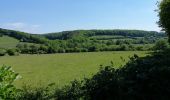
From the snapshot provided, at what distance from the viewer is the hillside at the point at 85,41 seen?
127 m

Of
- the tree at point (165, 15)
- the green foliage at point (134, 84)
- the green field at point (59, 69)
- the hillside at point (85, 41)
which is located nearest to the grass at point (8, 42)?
the hillside at point (85, 41)

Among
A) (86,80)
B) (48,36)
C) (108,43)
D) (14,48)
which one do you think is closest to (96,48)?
(108,43)

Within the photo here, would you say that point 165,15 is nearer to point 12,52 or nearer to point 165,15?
point 165,15

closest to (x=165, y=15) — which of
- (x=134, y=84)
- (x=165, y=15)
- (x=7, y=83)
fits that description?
(x=165, y=15)

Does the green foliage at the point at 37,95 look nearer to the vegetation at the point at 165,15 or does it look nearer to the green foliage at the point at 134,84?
the green foliage at the point at 134,84

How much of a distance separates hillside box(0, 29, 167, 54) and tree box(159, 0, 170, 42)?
53.2m

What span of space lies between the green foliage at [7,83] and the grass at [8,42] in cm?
12678

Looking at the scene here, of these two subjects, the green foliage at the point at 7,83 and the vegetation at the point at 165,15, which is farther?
the vegetation at the point at 165,15

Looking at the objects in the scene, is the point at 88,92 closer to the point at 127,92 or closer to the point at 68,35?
the point at 127,92

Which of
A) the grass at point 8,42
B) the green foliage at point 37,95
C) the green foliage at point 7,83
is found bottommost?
the grass at point 8,42

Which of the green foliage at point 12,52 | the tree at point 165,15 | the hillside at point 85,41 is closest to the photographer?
the tree at point 165,15

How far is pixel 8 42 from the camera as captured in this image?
133375 millimetres

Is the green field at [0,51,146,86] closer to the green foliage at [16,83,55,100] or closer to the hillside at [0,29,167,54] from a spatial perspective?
the green foliage at [16,83,55,100]

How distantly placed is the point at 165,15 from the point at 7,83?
156ft
